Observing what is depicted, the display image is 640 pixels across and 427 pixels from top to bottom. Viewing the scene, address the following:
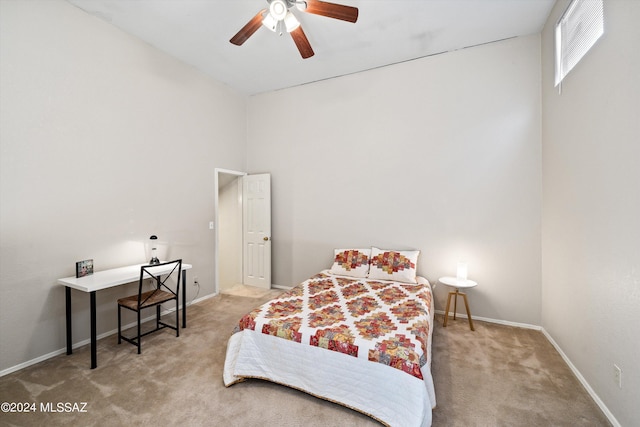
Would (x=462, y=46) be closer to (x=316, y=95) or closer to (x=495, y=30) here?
(x=495, y=30)

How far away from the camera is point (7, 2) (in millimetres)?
2314

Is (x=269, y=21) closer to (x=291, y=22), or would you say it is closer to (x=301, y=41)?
(x=291, y=22)

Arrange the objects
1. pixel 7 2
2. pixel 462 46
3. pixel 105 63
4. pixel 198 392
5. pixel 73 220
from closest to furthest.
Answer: pixel 198 392, pixel 7 2, pixel 73 220, pixel 105 63, pixel 462 46

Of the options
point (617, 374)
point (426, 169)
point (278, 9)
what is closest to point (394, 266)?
point (426, 169)

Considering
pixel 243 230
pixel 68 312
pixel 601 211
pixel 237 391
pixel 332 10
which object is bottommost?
pixel 237 391

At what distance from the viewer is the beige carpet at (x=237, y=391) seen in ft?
6.00

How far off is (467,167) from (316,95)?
248 cm

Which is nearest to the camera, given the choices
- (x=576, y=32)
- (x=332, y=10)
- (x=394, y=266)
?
(x=332, y=10)

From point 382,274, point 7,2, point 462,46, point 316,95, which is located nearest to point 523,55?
point 462,46

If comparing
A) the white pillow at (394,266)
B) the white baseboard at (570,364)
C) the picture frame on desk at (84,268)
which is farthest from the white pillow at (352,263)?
the picture frame on desk at (84,268)

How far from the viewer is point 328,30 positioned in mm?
3119

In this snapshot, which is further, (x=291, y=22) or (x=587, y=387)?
(x=291, y=22)

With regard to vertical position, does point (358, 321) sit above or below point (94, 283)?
below

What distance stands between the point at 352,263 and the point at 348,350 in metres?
1.83
